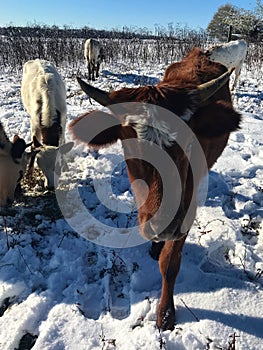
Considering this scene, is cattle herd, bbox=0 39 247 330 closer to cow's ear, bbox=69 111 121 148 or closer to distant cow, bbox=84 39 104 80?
cow's ear, bbox=69 111 121 148

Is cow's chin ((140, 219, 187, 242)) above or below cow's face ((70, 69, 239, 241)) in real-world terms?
below

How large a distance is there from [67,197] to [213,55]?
878cm

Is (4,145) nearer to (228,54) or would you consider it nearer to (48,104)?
(48,104)

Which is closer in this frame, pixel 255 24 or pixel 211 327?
pixel 211 327

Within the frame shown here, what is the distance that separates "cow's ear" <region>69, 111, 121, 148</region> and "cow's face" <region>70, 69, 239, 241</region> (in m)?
0.13

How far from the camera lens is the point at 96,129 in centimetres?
277

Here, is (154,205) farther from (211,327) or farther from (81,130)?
(211,327)

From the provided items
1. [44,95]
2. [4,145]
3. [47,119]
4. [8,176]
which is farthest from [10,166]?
[44,95]

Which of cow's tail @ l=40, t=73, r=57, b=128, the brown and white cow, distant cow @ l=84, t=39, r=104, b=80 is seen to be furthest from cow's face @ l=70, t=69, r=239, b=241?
distant cow @ l=84, t=39, r=104, b=80

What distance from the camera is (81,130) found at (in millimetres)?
2801

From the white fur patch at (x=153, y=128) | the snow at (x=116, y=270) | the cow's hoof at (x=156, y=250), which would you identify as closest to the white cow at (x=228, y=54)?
the snow at (x=116, y=270)

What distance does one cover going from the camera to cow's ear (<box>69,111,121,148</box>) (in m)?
2.69

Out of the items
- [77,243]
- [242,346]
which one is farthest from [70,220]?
[242,346]

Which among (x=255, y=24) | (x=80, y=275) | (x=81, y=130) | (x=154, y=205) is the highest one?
(x=255, y=24)
